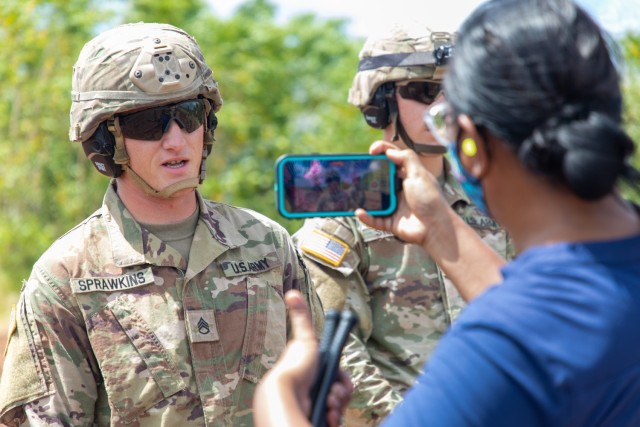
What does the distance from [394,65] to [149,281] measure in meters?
1.81

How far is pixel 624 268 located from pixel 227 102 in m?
17.6

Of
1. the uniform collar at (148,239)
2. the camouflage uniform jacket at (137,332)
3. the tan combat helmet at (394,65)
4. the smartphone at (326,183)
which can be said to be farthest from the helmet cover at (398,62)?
the smartphone at (326,183)

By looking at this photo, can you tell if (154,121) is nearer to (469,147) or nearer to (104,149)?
(104,149)

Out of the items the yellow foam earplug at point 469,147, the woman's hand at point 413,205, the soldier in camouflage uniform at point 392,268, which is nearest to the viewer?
the yellow foam earplug at point 469,147

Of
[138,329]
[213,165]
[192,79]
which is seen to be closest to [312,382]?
[138,329]

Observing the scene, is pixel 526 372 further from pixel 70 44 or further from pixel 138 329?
pixel 70 44

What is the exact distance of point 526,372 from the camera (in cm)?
193

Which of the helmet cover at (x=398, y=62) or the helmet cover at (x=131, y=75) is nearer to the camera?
the helmet cover at (x=131, y=75)

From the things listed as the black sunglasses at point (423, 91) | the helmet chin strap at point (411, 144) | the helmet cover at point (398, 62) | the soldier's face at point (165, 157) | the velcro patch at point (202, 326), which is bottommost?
the velcro patch at point (202, 326)

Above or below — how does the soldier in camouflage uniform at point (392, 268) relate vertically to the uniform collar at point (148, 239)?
below

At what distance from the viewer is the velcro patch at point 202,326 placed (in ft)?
12.3

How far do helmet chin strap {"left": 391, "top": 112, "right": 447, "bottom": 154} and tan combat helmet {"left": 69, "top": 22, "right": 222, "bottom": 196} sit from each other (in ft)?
3.85

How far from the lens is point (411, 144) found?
4930 millimetres

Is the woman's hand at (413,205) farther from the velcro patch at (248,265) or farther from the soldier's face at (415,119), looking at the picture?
the soldier's face at (415,119)
